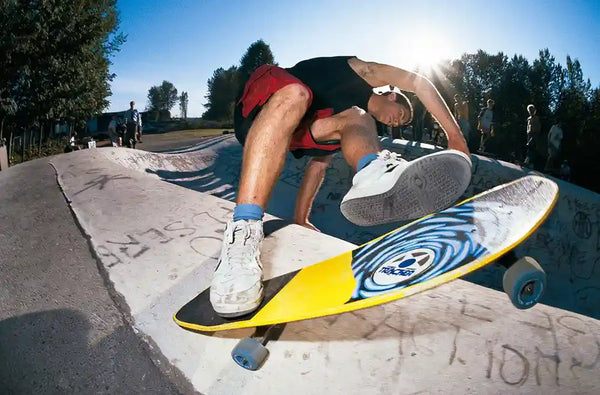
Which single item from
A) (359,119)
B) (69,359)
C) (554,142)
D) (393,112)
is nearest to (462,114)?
(554,142)

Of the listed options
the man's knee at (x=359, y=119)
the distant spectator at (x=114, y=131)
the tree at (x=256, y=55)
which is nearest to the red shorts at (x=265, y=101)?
the man's knee at (x=359, y=119)

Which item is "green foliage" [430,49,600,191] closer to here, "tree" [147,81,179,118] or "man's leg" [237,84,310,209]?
"man's leg" [237,84,310,209]

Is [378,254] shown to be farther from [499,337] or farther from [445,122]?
[445,122]

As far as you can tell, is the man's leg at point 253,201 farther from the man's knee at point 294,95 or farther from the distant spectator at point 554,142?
the distant spectator at point 554,142

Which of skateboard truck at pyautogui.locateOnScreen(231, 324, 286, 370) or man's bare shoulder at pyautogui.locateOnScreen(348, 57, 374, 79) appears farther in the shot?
man's bare shoulder at pyautogui.locateOnScreen(348, 57, 374, 79)

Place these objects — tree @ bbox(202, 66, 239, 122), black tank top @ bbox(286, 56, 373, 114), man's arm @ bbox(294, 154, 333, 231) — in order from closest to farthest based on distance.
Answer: black tank top @ bbox(286, 56, 373, 114), man's arm @ bbox(294, 154, 333, 231), tree @ bbox(202, 66, 239, 122)

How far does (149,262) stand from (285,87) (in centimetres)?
111

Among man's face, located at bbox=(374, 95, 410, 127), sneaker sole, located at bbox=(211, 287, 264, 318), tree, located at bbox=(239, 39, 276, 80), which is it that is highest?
tree, located at bbox=(239, 39, 276, 80)

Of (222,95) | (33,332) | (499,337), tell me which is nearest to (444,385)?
(499,337)

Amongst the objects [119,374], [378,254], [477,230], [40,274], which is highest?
[477,230]

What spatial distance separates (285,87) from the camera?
173 centimetres

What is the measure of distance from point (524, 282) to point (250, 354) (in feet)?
3.12

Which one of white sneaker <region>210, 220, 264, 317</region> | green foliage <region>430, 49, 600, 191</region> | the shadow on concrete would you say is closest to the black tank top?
white sneaker <region>210, 220, 264, 317</region>

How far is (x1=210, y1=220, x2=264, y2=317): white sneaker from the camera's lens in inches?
50.4
